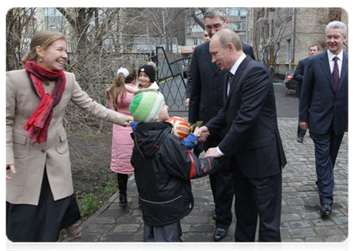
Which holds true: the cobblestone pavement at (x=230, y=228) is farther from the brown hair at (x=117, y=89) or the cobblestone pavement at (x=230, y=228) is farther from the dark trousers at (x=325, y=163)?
the brown hair at (x=117, y=89)

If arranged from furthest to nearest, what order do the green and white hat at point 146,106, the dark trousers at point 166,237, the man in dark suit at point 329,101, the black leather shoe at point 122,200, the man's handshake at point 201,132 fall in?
the black leather shoe at point 122,200 < the man in dark suit at point 329,101 < the man's handshake at point 201,132 < the dark trousers at point 166,237 < the green and white hat at point 146,106

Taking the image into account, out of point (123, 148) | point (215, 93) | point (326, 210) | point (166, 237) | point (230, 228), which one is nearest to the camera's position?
point (166, 237)

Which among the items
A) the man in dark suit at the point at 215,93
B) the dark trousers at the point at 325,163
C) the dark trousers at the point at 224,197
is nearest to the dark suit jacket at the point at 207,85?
the man in dark suit at the point at 215,93

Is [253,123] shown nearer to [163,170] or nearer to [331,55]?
[163,170]

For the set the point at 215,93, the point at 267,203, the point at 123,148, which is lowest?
the point at 267,203

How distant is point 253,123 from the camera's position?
250cm

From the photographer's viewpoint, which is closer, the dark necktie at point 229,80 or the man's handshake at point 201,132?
the dark necktie at point 229,80

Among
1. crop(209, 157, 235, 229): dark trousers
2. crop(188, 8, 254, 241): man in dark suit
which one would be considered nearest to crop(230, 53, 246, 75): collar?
crop(188, 8, 254, 241): man in dark suit

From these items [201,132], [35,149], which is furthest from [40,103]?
[201,132]

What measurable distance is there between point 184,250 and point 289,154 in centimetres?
434

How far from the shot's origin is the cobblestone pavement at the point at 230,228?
10.8 ft

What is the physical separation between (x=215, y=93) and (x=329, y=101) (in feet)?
4.90

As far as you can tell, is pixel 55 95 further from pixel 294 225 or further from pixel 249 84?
pixel 294 225

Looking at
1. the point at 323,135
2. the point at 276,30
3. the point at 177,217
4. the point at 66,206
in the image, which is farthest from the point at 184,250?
the point at 276,30
